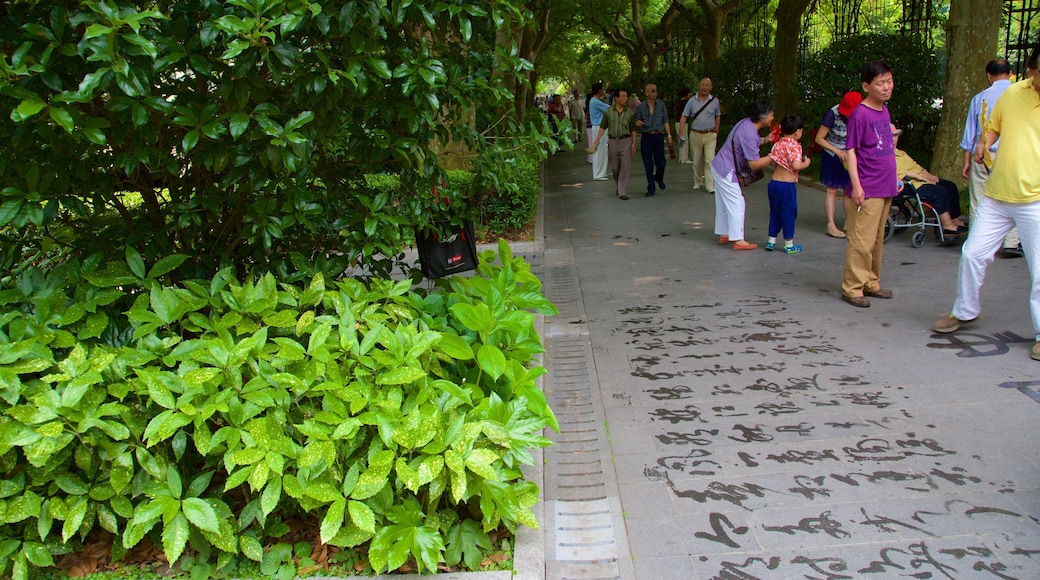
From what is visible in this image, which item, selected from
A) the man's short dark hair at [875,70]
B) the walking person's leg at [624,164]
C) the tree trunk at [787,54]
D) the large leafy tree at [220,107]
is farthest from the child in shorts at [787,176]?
the tree trunk at [787,54]

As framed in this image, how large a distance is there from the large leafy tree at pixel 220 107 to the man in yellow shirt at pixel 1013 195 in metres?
3.54

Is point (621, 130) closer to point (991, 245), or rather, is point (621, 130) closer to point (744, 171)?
point (744, 171)

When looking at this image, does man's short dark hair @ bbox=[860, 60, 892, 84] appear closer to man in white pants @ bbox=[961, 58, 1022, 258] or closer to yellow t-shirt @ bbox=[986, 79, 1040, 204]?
yellow t-shirt @ bbox=[986, 79, 1040, 204]

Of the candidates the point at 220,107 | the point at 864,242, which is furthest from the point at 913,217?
the point at 220,107

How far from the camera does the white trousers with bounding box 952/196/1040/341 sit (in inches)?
206

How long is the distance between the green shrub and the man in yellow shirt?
12.0 feet

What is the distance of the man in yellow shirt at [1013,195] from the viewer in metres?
5.19

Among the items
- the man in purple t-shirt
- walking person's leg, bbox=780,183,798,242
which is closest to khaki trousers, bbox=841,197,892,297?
the man in purple t-shirt

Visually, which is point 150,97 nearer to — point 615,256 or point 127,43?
point 127,43

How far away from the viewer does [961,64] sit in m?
10.3

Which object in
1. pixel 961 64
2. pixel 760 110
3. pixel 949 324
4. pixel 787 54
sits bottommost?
pixel 949 324

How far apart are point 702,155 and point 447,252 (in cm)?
897

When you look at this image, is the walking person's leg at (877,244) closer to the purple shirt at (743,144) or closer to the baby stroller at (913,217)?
the baby stroller at (913,217)

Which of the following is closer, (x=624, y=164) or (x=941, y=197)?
(x=941, y=197)
